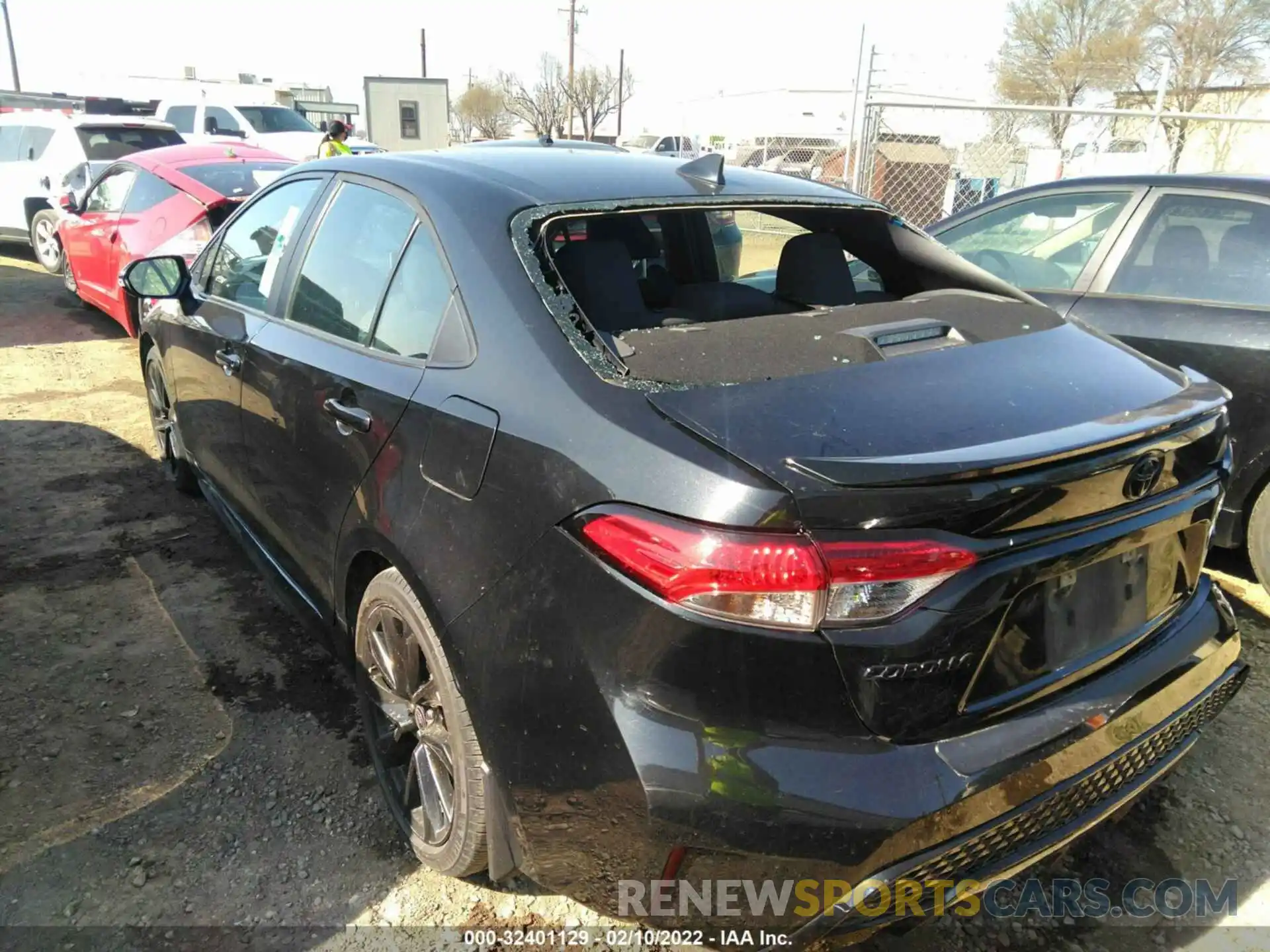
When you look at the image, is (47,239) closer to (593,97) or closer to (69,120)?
(69,120)

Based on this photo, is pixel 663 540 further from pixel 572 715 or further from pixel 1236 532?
pixel 1236 532

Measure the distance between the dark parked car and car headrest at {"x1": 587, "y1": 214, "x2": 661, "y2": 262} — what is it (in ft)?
5.60

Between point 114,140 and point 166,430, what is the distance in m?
8.49

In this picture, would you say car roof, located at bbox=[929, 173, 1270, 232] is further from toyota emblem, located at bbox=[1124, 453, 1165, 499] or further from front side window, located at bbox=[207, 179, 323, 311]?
front side window, located at bbox=[207, 179, 323, 311]

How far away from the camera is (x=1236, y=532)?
143 inches

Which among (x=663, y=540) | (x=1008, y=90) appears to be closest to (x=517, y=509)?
(x=663, y=540)

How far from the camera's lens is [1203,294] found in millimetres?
3750

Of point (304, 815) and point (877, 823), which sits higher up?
point (877, 823)

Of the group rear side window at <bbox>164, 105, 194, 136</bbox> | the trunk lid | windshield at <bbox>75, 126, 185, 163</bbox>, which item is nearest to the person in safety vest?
windshield at <bbox>75, 126, 185, 163</bbox>

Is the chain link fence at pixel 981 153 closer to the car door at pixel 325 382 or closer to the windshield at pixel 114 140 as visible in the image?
the car door at pixel 325 382

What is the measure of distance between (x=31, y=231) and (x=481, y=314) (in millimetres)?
11457

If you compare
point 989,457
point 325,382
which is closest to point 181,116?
point 325,382

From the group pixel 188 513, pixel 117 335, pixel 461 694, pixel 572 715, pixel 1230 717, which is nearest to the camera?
pixel 572 715

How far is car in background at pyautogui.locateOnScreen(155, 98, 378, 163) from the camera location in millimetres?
16797
